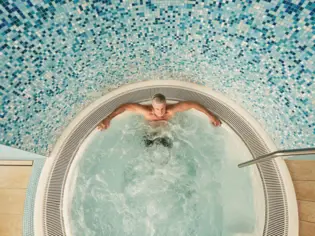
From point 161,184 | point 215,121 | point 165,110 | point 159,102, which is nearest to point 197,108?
point 215,121

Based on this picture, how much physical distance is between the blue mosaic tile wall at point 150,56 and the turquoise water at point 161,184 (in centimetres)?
48

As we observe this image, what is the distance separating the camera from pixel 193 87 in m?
2.92

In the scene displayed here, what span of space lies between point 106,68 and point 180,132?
3.51 ft

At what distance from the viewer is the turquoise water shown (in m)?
2.66

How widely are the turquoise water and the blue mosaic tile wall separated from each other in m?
0.48

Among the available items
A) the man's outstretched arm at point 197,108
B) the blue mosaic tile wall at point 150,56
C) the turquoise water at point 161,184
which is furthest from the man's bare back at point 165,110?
the blue mosaic tile wall at point 150,56

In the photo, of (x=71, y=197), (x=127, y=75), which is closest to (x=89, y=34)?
(x=127, y=75)

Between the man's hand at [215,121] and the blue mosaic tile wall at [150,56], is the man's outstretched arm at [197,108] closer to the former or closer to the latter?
the man's hand at [215,121]

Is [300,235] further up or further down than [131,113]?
further down

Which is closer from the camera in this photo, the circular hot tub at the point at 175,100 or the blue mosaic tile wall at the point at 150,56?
the blue mosaic tile wall at the point at 150,56

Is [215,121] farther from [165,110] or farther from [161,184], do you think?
[161,184]

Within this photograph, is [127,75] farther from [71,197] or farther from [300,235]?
[300,235]

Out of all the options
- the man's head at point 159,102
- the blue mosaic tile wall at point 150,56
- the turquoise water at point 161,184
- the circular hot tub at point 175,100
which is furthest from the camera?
the turquoise water at point 161,184

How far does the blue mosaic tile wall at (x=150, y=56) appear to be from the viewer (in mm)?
1605
